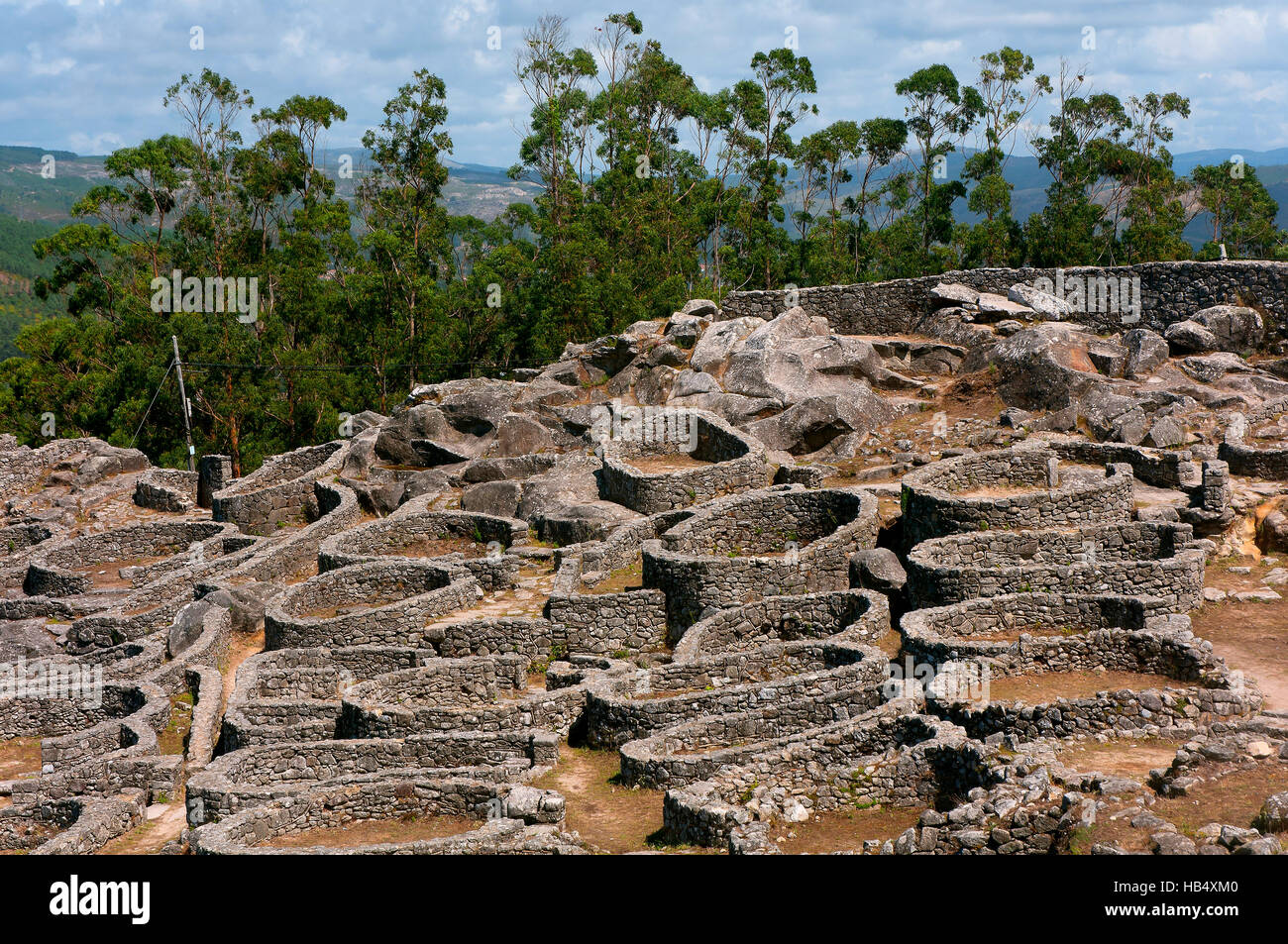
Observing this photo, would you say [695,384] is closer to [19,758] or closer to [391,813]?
[19,758]

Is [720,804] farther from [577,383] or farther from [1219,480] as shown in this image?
[577,383]

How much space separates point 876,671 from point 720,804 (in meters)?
4.75

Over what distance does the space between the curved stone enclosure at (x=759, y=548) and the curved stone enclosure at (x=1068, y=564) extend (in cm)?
249

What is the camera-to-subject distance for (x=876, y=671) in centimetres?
1964

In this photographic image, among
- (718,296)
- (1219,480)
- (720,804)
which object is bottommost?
(720,804)

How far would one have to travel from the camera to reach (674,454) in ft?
112

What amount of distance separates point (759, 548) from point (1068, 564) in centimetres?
731

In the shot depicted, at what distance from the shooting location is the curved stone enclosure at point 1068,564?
21.2 metres

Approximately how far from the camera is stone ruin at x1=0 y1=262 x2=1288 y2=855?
53.7 ft

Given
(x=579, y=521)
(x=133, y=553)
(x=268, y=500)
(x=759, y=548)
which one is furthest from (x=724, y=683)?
(x=133, y=553)

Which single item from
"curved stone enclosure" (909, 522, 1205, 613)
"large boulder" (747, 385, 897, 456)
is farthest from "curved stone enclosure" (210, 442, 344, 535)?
"curved stone enclosure" (909, 522, 1205, 613)

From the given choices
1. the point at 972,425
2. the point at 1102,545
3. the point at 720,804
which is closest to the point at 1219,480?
the point at 1102,545

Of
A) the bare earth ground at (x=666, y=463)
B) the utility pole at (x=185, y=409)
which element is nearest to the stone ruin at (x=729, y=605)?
the bare earth ground at (x=666, y=463)

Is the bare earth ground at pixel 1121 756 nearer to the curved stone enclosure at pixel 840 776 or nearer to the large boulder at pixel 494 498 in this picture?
the curved stone enclosure at pixel 840 776
